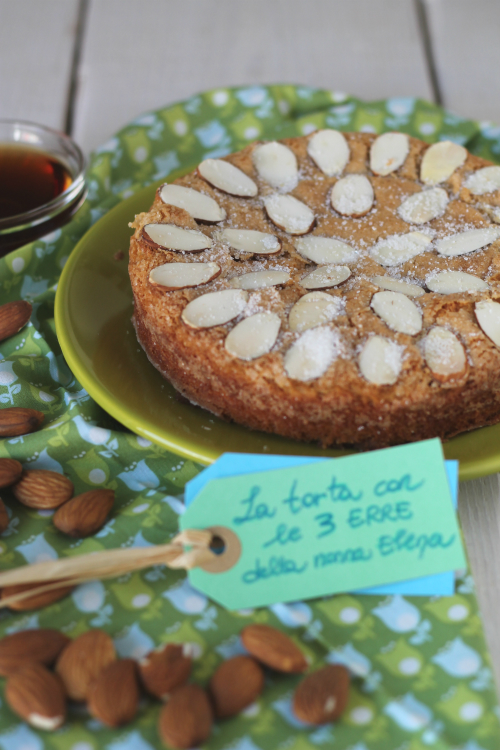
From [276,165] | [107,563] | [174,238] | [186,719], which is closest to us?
[186,719]

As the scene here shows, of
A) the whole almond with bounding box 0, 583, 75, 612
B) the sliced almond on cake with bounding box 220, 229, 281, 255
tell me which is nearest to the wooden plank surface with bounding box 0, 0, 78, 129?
the sliced almond on cake with bounding box 220, 229, 281, 255

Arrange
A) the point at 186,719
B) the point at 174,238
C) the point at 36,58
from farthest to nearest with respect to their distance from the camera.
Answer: the point at 36,58
the point at 174,238
the point at 186,719

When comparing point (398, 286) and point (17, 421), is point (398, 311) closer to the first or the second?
point (398, 286)

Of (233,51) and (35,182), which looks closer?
(35,182)

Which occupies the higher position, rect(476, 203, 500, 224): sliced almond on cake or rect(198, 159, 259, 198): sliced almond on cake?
rect(198, 159, 259, 198): sliced almond on cake

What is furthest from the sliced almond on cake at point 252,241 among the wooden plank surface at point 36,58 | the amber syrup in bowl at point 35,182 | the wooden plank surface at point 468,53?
the wooden plank surface at point 468,53

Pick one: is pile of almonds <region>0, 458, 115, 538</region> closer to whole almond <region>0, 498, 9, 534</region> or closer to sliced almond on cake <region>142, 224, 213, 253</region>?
whole almond <region>0, 498, 9, 534</region>

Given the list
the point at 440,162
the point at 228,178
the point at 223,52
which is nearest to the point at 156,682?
the point at 228,178
